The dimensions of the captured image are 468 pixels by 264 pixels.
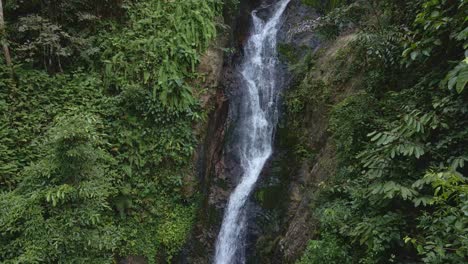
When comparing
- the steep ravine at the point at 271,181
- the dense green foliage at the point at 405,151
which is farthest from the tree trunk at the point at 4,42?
the dense green foliage at the point at 405,151

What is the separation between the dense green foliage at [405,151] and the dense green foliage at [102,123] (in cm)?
384

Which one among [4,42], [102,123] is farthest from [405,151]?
[4,42]

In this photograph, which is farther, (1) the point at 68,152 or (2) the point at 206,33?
(2) the point at 206,33

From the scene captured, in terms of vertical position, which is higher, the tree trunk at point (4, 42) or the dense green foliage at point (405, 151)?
the tree trunk at point (4, 42)

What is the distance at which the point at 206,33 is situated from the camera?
9.45 meters

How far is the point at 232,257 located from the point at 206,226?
3.37 feet

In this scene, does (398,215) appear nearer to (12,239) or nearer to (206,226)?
(206,226)

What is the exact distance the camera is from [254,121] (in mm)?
10688

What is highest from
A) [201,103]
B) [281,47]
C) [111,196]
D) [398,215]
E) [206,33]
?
[206,33]

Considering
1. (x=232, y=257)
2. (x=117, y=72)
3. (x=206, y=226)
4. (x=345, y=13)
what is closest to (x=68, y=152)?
(x=117, y=72)

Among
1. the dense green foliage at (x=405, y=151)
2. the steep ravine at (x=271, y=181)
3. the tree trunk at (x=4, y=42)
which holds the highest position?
the tree trunk at (x=4, y=42)

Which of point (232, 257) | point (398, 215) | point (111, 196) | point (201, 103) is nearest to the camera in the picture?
point (398, 215)

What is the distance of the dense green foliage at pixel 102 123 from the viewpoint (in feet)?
19.4

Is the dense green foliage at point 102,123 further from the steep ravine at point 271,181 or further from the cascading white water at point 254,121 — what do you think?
the cascading white water at point 254,121
